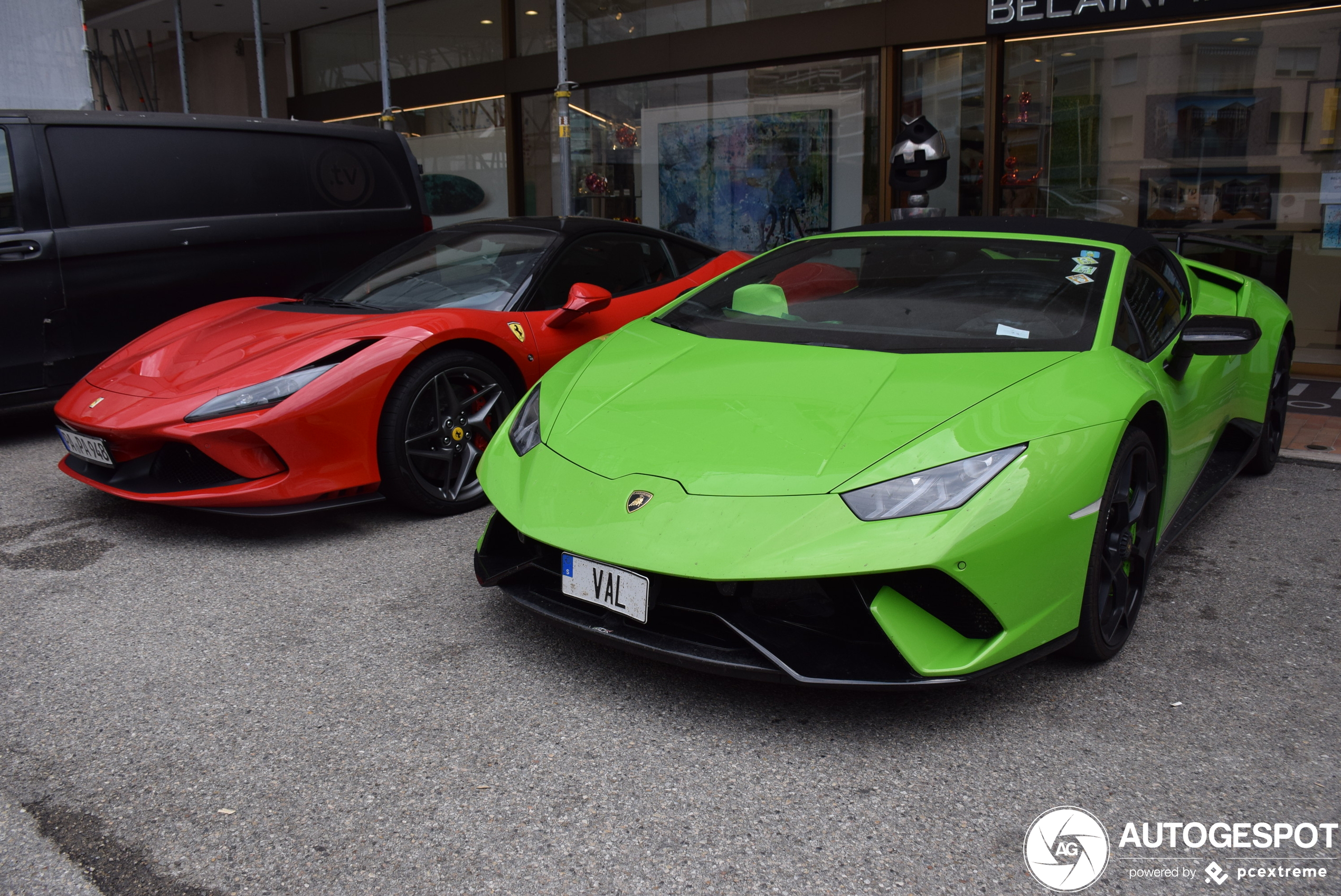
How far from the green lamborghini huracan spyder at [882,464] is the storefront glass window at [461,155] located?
8.32m

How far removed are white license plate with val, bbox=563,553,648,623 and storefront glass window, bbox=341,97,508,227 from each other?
9.37 meters

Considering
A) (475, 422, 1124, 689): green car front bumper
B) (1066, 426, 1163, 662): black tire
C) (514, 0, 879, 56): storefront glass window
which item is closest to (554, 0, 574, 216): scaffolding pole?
(514, 0, 879, 56): storefront glass window

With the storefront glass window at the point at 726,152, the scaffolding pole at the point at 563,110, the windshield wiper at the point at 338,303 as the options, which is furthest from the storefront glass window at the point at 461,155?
the windshield wiper at the point at 338,303

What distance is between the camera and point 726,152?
9570 mm

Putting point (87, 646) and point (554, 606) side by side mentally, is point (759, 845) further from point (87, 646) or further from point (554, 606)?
point (87, 646)

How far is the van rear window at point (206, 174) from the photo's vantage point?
540cm

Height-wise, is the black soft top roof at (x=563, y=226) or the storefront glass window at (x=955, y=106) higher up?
the storefront glass window at (x=955, y=106)

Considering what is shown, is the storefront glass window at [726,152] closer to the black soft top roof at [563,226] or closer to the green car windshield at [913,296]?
the black soft top roof at [563,226]

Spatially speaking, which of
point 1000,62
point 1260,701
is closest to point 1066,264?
point 1260,701

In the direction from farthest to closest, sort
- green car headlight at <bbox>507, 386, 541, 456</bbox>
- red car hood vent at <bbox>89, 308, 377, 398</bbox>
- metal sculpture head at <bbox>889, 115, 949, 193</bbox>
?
metal sculpture head at <bbox>889, 115, 949, 193</bbox>
red car hood vent at <bbox>89, 308, 377, 398</bbox>
green car headlight at <bbox>507, 386, 541, 456</bbox>

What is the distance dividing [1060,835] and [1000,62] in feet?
23.5

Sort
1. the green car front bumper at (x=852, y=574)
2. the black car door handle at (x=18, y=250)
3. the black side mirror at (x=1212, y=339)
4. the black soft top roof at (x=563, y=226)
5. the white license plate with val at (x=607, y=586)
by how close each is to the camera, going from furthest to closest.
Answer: the black car door handle at (x=18, y=250) < the black soft top roof at (x=563, y=226) < the black side mirror at (x=1212, y=339) < the white license plate with val at (x=607, y=586) < the green car front bumper at (x=852, y=574)

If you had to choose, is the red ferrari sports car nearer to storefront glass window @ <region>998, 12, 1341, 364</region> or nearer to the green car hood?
the green car hood

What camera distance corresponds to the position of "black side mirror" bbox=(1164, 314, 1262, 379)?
302 centimetres
